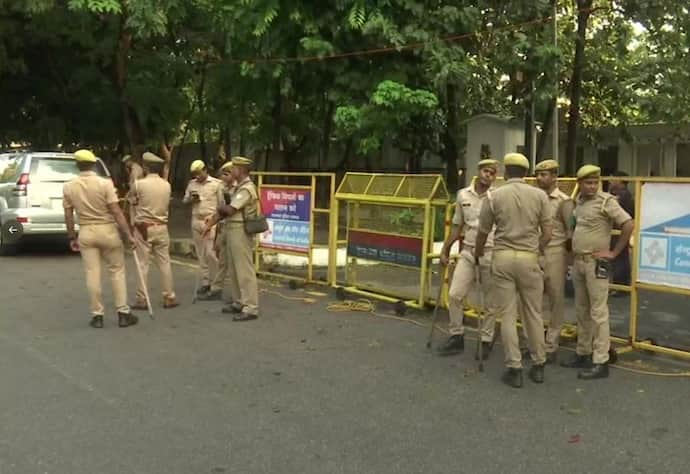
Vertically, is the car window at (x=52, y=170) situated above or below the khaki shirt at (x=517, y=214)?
above

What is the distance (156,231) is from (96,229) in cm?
131

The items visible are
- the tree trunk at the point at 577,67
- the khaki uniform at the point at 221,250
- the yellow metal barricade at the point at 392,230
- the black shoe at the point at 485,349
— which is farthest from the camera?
the tree trunk at the point at 577,67

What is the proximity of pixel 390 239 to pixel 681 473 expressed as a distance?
529 cm

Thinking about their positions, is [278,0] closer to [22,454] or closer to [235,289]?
[235,289]

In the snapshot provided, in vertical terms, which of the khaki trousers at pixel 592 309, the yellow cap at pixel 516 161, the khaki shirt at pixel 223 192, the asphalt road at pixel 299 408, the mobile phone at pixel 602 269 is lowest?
the asphalt road at pixel 299 408

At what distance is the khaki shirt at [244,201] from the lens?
8.24 m

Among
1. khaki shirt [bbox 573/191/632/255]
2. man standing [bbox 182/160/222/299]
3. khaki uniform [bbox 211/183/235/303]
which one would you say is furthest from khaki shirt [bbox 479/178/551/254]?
man standing [bbox 182/160/222/299]

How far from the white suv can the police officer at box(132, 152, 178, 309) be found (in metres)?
4.34

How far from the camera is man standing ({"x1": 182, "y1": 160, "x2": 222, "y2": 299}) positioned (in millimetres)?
9664

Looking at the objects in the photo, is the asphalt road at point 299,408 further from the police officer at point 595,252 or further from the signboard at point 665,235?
the signboard at point 665,235

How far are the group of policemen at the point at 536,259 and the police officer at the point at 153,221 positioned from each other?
11.9 ft

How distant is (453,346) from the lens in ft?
22.4

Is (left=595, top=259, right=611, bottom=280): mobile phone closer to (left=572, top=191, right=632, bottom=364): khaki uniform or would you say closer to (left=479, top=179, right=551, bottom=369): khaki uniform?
(left=572, top=191, right=632, bottom=364): khaki uniform

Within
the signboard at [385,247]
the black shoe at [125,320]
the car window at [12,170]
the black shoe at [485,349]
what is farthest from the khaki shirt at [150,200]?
the car window at [12,170]
